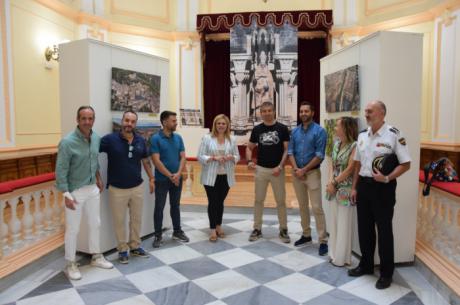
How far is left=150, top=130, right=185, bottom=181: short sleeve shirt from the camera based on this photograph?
4238 millimetres

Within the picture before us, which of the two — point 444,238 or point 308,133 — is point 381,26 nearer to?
point 308,133

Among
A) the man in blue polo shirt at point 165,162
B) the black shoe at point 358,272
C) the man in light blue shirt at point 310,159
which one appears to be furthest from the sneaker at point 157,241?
the black shoe at point 358,272

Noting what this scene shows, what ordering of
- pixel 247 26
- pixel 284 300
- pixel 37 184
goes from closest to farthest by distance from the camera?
pixel 284 300
pixel 37 184
pixel 247 26

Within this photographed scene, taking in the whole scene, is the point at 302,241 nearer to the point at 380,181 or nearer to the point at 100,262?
the point at 380,181

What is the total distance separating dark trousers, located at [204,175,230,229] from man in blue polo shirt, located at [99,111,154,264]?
91 cm

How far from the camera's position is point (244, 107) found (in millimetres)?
9594

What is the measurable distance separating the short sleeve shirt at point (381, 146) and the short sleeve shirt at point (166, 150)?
6.85 feet

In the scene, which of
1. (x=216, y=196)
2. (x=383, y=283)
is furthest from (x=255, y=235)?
(x=383, y=283)

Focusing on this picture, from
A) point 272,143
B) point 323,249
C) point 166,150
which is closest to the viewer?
point 323,249

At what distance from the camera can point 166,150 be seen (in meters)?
4.28

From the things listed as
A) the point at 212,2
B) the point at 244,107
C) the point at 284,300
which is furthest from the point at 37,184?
the point at 212,2

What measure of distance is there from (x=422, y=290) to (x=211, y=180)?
2.38 metres

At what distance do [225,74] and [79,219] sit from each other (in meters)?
7.16

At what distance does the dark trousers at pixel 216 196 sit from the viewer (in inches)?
176
